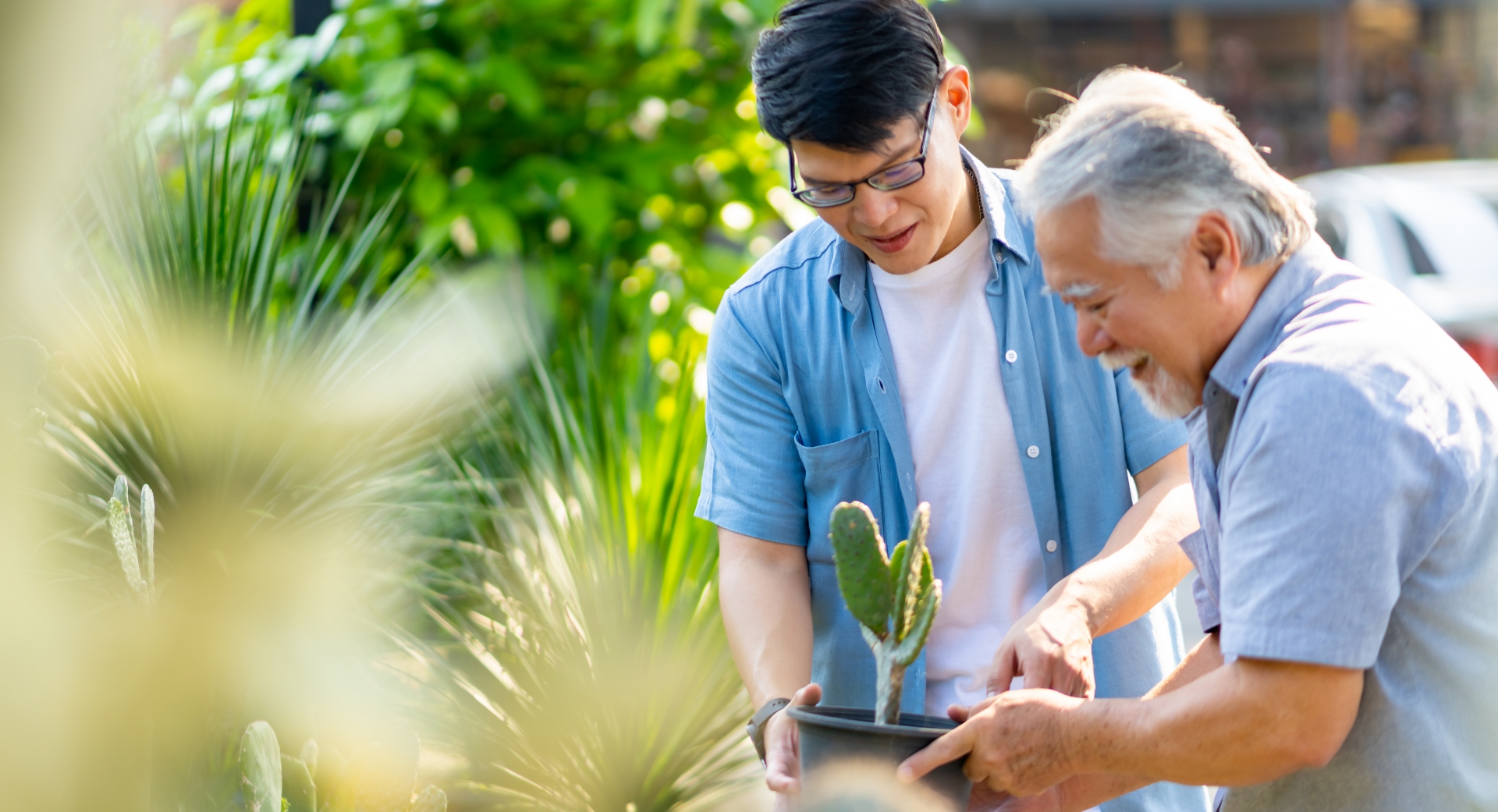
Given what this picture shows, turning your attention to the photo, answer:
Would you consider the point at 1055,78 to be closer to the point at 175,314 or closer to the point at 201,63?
the point at 201,63

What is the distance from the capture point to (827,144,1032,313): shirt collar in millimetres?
1852

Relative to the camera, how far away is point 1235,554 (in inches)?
48.2

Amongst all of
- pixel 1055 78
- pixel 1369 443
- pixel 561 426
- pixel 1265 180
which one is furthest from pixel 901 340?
pixel 1055 78

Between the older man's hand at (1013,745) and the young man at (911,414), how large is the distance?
307 millimetres

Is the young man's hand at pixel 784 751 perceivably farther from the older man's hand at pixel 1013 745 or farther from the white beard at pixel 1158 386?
the white beard at pixel 1158 386

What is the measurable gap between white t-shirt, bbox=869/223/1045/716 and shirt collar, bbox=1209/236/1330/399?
519 mm

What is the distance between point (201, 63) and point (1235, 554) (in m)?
3.06

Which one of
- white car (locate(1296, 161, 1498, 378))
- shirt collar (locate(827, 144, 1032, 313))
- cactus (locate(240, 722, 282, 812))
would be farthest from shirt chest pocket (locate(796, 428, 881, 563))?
white car (locate(1296, 161, 1498, 378))

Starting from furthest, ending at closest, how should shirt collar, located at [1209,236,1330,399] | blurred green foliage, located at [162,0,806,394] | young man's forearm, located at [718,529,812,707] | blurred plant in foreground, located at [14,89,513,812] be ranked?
blurred green foliage, located at [162,0,806,394] < blurred plant in foreground, located at [14,89,513,812] < young man's forearm, located at [718,529,812,707] < shirt collar, located at [1209,236,1330,399]

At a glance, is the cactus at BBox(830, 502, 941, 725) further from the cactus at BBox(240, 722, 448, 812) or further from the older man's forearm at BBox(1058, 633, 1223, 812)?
the cactus at BBox(240, 722, 448, 812)

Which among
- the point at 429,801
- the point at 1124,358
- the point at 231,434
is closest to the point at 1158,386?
the point at 1124,358

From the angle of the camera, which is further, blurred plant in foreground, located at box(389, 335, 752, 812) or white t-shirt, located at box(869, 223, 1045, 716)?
blurred plant in foreground, located at box(389, 335, 752, 812)

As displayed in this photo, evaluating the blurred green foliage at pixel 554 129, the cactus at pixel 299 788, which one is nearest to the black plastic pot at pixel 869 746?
the cactus at pixel 299 788

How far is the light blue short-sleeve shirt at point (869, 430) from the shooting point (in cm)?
182
